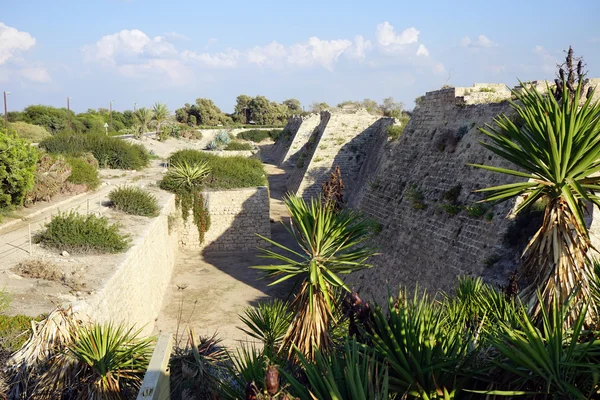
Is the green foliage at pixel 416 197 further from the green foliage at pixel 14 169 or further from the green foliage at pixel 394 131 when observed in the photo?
the green foliage at pixel 394 131

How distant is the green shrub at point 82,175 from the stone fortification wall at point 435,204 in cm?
1003

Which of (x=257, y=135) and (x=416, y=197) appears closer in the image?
(x=416, y=197)

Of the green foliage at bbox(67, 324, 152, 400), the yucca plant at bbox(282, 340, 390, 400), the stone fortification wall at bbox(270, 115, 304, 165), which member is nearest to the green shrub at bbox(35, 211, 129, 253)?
the green foliage at bbox(67, 324, 152, 400)

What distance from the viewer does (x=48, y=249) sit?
10.9 metres

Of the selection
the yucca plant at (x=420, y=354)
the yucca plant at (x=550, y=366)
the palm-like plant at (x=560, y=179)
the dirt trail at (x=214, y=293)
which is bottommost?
the dirt trail at (x=214, y=293)

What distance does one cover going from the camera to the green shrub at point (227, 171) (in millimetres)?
21016

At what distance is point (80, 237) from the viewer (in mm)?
11148

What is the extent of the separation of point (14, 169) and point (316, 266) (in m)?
10.9

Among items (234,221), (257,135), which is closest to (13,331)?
(234,221)

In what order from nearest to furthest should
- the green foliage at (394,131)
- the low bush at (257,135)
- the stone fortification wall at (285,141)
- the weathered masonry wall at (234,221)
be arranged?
1. the weathered masonry wall at (234,221)
2. the green foliage at (394,131)
3. the stone fortification wall at (285,141)
4. the low bush at (257,135)

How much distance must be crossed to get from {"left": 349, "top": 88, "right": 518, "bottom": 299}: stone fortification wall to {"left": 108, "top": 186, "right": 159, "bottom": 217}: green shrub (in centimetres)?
650

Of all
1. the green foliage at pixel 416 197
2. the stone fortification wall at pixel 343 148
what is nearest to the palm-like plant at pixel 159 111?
the stone fortification wall at pixel 343 148

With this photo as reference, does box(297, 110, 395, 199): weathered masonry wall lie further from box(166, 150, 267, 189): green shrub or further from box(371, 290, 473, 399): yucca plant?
box(371, 290, 473, 399): yucca plant

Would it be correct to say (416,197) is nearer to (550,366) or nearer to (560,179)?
(560,179)
